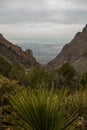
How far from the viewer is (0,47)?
155 meters

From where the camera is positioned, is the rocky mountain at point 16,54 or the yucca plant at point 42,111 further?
the rocky mountain at point 16,54

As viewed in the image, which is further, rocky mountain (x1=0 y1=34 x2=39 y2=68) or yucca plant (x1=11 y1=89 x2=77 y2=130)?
rocky mountain (x1=0 y1=34 x2=39 y2=68)

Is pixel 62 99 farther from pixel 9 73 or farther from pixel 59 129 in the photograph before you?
pixel 9 73

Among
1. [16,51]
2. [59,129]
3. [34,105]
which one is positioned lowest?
[59,129]

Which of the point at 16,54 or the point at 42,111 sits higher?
the point at 16,54

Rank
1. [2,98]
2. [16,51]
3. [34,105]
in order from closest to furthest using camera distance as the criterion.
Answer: [34,105] → [2,98] → [16,51]

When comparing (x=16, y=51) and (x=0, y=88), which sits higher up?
(x=16, y=51)

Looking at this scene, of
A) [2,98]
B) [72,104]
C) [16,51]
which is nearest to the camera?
[72,104]

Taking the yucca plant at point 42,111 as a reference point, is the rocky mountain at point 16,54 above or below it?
above

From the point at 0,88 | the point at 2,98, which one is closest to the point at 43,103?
the point at 2,98

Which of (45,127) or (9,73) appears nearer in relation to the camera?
(45,127)

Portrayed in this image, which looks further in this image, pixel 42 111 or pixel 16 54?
pixel 16 54

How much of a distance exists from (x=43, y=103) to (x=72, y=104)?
294 inches

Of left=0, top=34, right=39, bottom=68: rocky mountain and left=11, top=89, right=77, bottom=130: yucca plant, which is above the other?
left=0, top=34, right=39, bottom=68: rocky mountain
